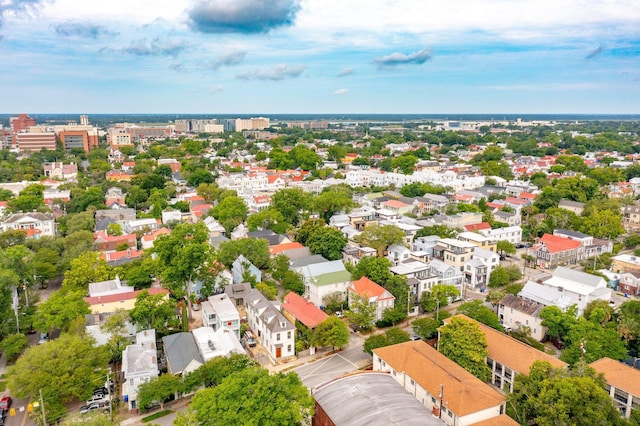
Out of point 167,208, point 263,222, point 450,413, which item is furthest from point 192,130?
point 450,413

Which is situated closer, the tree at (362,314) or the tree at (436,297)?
the tree at (362,314)

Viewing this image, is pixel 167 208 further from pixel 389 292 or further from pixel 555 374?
pixel 555 374

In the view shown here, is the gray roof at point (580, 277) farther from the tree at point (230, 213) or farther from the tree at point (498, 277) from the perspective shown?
the tree at point (230, 213)

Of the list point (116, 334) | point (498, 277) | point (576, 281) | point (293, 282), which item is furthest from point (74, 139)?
point (576, 281)

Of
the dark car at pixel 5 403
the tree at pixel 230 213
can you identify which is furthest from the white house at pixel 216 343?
the tree at pixel 230 213

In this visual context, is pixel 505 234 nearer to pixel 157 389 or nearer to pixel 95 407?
pixel 157 389

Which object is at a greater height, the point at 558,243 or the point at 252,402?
the point at 252,402
